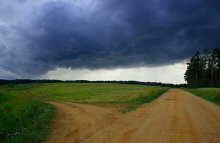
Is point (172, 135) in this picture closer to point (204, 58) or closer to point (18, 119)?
point (18, 119)

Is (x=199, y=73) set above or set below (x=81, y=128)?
above

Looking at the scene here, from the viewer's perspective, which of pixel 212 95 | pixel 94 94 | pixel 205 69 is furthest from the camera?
pixel 205 69

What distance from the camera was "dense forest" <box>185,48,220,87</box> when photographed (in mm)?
134875

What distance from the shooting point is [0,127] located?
19.8 meters

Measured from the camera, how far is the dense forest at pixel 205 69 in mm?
134875

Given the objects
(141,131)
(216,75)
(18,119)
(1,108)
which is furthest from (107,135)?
(216,75)

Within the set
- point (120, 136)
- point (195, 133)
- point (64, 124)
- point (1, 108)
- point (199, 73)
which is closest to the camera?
point (120, 136)

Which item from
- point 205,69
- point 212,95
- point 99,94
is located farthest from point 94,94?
point 205,69

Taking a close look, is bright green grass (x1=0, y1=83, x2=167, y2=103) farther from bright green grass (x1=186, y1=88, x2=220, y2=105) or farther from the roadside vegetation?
bright green grass (x1=186, y1=88, x2=220, y2=105)

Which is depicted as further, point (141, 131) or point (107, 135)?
point (141, 131)

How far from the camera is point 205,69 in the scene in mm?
144500

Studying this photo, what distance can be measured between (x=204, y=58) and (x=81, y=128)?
131063 millimetres

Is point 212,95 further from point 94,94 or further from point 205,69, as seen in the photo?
point 205,69

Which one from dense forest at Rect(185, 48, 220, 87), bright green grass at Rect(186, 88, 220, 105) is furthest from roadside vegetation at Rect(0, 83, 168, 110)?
dense forest at Rect(185, 48, 220, 87)
